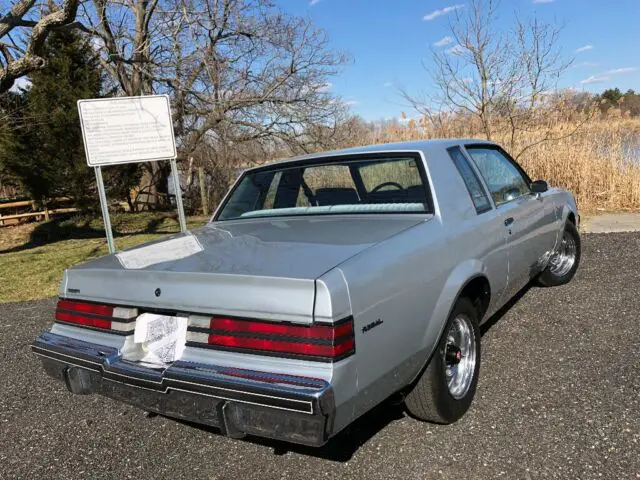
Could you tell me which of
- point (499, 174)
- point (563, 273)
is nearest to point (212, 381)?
point (499, 174)

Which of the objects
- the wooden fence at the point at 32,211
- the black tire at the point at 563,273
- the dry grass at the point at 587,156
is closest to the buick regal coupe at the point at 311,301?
the black tire at the point at 563,273

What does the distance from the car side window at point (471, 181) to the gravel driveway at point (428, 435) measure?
1126 mm

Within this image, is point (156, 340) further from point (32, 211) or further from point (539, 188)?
point (32, 211)

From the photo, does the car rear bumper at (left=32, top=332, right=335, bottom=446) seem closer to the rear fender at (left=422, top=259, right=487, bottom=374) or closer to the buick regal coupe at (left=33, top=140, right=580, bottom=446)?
the buick regal coupe at (left=33, top=140, right=580, bottom=446)

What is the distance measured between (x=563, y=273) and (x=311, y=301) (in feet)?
14.1

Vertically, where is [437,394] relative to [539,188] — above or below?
below

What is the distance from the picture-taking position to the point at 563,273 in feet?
17.9

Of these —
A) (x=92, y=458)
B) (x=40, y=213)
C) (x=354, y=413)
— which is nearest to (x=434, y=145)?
(x=354, y=413)

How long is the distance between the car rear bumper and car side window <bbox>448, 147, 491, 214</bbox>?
1884mm

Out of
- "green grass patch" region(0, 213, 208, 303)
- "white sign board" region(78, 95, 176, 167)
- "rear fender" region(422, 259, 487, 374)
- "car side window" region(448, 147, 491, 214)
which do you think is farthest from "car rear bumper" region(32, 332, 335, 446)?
"green grass patch" region(0, 213, 208, 303)

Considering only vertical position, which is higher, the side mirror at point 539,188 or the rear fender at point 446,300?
the side mirror at point 539,188

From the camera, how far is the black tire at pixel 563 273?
529cm

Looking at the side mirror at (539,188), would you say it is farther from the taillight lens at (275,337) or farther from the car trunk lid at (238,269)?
the taillight lens at (275,337)

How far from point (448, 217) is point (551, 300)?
257 centimetres
